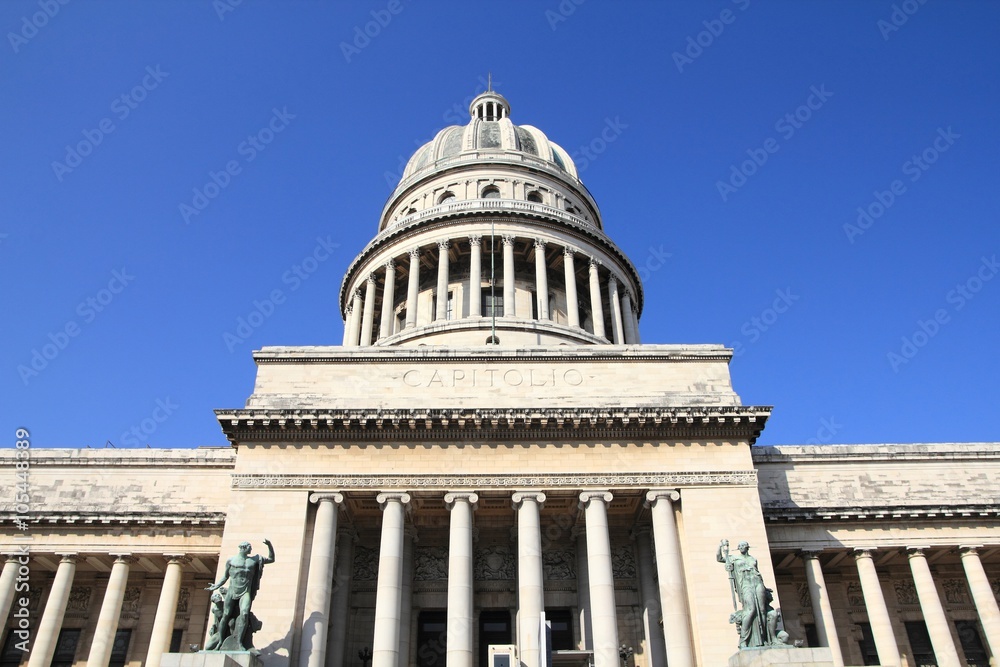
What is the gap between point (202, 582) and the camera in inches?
1169

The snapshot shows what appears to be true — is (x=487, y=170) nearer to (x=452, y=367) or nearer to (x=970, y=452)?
(x=452, y=367)

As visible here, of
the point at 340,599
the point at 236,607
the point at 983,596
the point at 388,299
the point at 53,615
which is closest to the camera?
the point at 236,607

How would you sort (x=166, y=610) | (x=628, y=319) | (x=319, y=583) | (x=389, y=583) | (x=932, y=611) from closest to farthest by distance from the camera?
(x=319, y=583) → (x=389, y=583) → (x=166, y=610) → (x=932, y=611) → (x=628, y=319)

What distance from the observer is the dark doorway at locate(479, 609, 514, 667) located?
26.1 m

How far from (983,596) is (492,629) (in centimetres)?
1731

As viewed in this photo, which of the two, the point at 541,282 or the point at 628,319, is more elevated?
the point at 541,282

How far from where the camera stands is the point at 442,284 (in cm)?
4169

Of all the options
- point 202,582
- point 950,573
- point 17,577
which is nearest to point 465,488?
point 202,582

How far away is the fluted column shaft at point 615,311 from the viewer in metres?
42.6

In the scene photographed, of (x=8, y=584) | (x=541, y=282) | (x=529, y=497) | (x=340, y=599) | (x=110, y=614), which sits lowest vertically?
(x=340, y=599)

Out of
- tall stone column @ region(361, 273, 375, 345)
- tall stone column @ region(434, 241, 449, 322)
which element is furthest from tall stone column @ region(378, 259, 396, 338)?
tall stone column @ region(434, 241, 449, 322)

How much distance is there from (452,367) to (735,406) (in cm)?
962

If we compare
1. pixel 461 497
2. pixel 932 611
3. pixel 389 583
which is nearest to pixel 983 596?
pixel 932 611

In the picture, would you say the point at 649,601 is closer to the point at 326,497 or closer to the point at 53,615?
the point at 326,497
